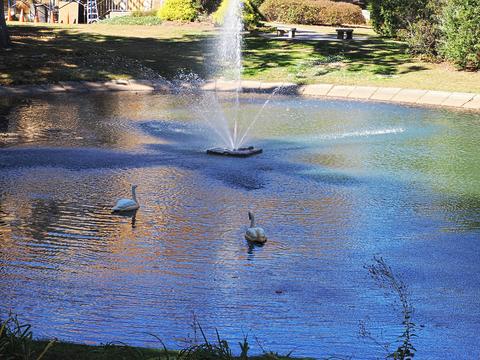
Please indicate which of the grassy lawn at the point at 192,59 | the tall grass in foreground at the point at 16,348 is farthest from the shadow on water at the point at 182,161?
the grassy lawn at the point at 192,59

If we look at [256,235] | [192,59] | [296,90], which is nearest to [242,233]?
[256,235]

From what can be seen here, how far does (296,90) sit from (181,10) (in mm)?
13589

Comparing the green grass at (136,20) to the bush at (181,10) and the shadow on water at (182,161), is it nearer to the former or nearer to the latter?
the bush at (181,10)

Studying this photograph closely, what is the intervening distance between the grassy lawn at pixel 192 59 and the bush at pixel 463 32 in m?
0.54

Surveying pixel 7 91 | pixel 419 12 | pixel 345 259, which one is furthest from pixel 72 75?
pixel 345 259

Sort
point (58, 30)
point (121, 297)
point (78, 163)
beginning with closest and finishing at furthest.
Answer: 1. point (121, 297)
2. point (78, 163)
3. point (58, 30)

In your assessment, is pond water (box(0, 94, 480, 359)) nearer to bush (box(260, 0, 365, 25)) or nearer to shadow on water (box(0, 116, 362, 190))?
shadow on water (box(0, 116, 362, 190))

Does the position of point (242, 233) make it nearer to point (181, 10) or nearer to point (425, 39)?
point (425, 39)

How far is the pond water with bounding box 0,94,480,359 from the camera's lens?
7.72 metres

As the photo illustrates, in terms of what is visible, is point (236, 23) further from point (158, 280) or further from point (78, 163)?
point (158, 280)

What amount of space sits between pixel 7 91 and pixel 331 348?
17457mm

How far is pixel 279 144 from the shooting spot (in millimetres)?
16906

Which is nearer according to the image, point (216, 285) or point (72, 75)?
point (216, 285)

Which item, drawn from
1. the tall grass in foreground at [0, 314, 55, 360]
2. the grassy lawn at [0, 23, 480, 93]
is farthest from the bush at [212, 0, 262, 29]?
the tall grass in foreground at [0, 314, 55, 360]
